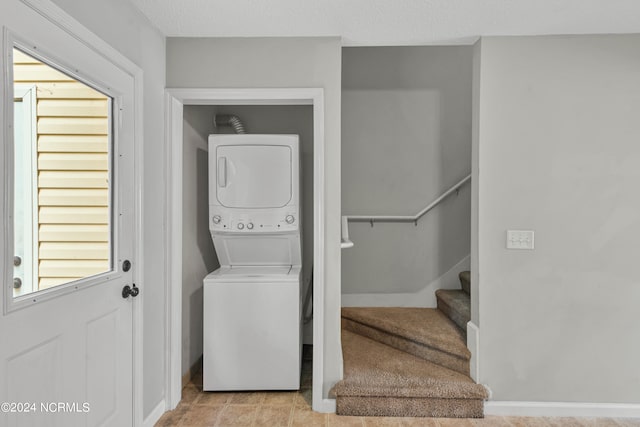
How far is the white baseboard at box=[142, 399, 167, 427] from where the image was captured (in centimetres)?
236

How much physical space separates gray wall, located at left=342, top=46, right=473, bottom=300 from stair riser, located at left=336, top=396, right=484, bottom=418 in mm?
1185

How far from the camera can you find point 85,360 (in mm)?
1771

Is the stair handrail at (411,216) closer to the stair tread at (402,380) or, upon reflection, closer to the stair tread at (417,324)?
the stair tread at (417,324)

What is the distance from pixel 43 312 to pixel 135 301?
2.34 ft

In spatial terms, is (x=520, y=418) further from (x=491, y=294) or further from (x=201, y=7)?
(x=201, y=7)

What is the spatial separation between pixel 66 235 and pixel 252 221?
4.49 ft

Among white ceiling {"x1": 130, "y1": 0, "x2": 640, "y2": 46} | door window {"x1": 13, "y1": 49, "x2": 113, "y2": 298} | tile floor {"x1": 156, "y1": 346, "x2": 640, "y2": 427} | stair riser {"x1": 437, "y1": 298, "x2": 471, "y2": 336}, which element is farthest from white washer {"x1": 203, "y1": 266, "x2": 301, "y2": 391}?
white ceiling {"x1": 130, "y1": 0, "x2": 640, "y2": 46}

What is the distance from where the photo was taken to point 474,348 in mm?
2627

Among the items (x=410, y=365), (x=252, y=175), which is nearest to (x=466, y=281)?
(x=410, y=365)

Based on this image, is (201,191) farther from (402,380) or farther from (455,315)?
(455,315)

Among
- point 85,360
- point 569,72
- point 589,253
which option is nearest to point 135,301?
point 85,360

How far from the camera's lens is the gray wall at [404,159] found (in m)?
3.61

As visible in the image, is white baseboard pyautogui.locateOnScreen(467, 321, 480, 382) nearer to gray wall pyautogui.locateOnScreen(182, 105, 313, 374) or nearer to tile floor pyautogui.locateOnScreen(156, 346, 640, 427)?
tile floor pyautogui.locateOnScreen(156, 346, 640, 427)

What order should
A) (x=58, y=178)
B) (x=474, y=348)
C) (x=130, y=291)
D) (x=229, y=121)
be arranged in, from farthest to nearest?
(x=229, y=121) → (x=474, y=348) → (x=130, y=291) → (x=58, y=178)
